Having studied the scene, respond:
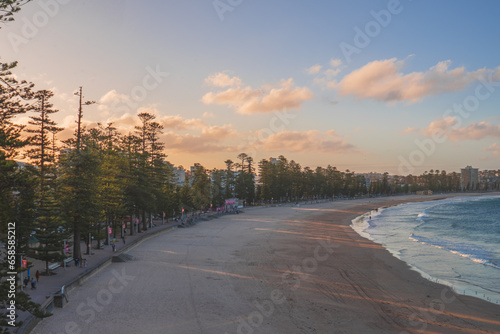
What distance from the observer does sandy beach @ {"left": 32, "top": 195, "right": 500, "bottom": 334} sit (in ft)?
51.9

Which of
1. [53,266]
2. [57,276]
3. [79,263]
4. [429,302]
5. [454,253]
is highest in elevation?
[53,266]

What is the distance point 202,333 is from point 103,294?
8.91m

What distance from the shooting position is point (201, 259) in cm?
3019

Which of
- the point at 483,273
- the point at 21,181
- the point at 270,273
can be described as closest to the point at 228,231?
the point at 270,273

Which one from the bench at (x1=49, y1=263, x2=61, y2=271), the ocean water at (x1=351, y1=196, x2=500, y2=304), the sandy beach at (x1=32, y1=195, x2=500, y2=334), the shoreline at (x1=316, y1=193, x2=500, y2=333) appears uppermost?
the bench at (x1=49, y1=263, x2=61, y2=271)

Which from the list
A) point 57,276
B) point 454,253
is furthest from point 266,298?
point 454,253

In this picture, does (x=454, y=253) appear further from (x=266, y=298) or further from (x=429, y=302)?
(x=266, y=298)

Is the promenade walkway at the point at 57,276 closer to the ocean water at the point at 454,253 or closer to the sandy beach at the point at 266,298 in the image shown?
the sandy beach at the point at 266,298

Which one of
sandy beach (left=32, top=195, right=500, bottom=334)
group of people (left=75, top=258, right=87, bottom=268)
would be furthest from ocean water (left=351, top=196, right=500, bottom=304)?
group of people (left=75, top=258, right=87, bottom=268)

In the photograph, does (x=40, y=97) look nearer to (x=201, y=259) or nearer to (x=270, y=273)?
(x=201, y=259)

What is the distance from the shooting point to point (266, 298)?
1947 centimetres

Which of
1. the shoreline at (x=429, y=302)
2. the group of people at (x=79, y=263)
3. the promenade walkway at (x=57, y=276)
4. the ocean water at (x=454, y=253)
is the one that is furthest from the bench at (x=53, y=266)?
→ the ocean water at (x=454, y=253)

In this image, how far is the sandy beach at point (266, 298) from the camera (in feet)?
51.9

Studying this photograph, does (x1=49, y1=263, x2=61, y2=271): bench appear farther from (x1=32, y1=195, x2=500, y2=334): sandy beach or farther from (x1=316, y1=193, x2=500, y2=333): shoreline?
(x1=316, y1=193, x2=500, y2=333): shoreline
